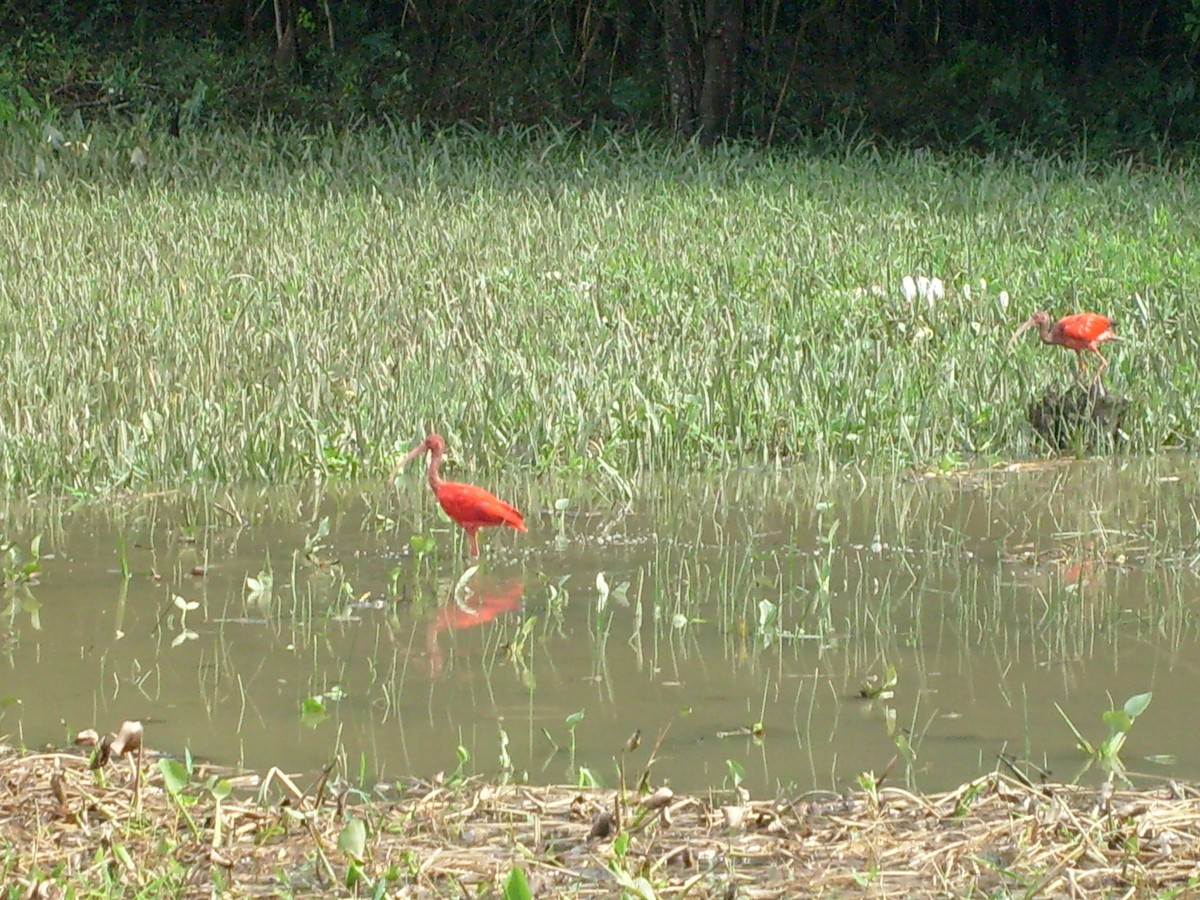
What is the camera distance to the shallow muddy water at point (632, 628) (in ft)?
10.8

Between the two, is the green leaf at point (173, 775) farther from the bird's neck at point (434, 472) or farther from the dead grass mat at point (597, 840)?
the bird's neck at point (434, 472)

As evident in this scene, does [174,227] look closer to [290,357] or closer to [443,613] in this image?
[290,357]

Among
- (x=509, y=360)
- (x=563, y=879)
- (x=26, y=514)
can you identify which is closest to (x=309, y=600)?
(x=26, y=514)

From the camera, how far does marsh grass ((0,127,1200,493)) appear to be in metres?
6.16

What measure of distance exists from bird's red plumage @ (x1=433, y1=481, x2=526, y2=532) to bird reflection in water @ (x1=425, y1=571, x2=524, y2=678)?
0.45ft

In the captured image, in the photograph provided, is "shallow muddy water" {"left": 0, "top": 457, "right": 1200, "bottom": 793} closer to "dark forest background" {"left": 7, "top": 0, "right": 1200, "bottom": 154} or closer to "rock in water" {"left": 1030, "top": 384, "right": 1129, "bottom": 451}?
"rock in water" {"left": 1030, "top": 384, "right": 1129, "bottom": 451}

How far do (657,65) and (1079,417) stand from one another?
12673mm

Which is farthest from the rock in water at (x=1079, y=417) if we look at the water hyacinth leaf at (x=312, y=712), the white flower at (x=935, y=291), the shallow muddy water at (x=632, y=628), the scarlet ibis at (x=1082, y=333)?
the water hyacinth leaf at (x=312, y=712)

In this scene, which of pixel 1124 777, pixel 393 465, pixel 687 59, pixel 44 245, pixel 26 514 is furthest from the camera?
pixel 687 59

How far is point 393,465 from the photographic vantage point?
587 cm

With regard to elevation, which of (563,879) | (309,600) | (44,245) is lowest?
(44,245)

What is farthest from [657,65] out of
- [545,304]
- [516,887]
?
[516,887]

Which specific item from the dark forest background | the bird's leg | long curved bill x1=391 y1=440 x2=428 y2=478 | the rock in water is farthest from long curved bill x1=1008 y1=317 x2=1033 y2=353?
the dark forest background

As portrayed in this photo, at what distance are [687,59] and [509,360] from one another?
10.5m
